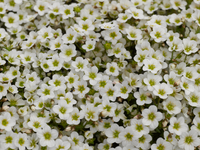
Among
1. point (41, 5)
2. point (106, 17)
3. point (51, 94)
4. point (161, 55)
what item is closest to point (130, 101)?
point (161, 55)

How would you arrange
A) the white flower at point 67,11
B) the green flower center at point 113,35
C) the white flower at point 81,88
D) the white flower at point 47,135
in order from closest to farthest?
the white flower at point 47,135, the white flower at point 81,88, the green flower center at point 113,35, the white flower at point 67,11

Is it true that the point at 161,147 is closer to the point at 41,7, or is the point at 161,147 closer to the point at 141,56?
the point at 141,56

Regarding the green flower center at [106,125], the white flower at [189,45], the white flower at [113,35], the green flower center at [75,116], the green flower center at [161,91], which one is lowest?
the green flower center at [106,125]

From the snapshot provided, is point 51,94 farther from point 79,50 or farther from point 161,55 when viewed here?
point 161,55

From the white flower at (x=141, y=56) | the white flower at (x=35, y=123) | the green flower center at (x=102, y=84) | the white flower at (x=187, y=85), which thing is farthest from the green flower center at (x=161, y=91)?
the white flower at (x=35, y=123)

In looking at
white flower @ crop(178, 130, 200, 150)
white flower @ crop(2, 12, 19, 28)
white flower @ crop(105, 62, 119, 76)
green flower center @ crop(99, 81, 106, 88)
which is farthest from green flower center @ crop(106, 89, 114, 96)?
white flower @ crop(2, 12, 19, 28)

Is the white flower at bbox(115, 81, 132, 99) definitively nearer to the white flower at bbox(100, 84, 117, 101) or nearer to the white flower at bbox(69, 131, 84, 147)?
the white flower at bbox(100, 84, 117, 101)

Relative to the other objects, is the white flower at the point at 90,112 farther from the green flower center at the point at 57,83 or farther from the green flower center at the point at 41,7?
the green flower center at the point at 41,7
